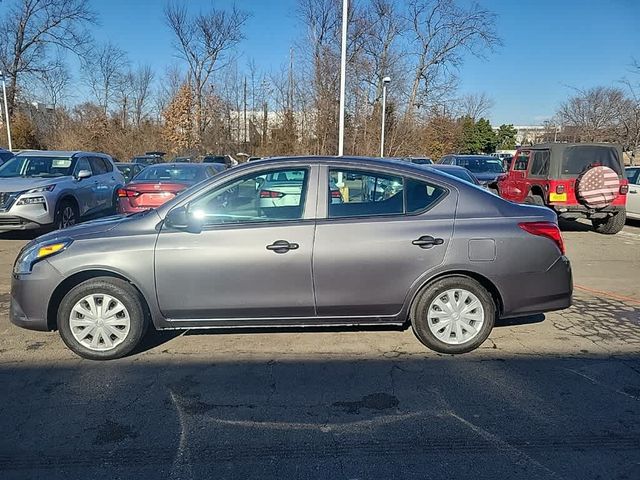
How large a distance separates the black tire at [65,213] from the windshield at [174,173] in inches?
57.0

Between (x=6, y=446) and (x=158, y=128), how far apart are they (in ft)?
140

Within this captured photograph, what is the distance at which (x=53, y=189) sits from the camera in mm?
8805

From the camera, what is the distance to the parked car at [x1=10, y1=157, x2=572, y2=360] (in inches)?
153

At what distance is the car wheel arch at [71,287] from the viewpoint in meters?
3.92

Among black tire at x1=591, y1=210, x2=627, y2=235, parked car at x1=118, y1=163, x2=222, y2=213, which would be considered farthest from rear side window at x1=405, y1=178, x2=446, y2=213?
black tire at x1=591, y1=210, x2=627, y2=235

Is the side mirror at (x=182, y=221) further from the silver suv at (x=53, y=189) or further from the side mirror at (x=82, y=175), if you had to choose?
the side mirror at (x=82, y=175)

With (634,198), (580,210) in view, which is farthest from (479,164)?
(580,210)

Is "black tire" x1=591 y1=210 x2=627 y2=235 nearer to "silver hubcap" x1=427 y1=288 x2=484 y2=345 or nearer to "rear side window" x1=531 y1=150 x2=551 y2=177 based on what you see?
"rear side window" x1=531 y1=150 x2=551 y2=177

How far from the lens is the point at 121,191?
8719mm

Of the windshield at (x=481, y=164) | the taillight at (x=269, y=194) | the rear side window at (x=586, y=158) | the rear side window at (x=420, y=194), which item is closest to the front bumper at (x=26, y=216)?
the taillight at (x=269, y=194)

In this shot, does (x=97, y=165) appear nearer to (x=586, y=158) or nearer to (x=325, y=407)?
(x=325, y=407)

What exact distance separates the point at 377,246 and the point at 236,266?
3.93 ft

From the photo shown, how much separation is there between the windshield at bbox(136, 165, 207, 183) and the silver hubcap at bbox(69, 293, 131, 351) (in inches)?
213

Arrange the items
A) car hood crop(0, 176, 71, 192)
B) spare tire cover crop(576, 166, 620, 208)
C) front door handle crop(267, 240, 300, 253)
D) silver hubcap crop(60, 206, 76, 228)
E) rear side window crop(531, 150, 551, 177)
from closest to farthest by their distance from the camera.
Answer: front door handle crop(267, 240, 300, 253), car hood crop(0, 176, 71, 192), silver hubcap crop(60, 206, 76, 228), spare tire cover crop(576, 166, 620, 208), rear side window crop(531, 150, 551, 177)
